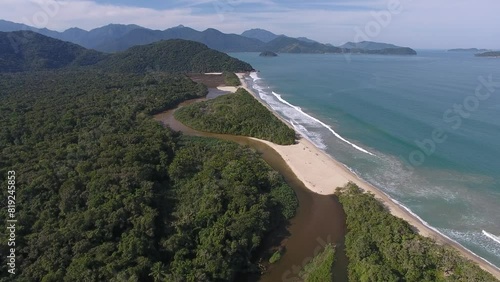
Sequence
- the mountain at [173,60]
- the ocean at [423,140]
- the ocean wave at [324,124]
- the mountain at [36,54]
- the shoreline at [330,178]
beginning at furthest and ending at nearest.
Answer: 1. the mountain at [173,60]
2. the mountain at [36,54]
3. the ocean wave at [324,124]
4. the ocean at [423,140]
5. the shoreline at [330,178]

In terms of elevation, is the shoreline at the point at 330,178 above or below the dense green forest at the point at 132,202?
below

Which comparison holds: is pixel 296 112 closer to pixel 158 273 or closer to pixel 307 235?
pixel 307 235

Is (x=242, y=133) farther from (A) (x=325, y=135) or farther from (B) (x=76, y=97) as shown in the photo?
(B) (x=76, y=97)

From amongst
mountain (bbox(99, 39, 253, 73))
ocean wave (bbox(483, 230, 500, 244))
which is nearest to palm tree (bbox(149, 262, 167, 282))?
ocean wave (bbox(483, 230, 500, 244))

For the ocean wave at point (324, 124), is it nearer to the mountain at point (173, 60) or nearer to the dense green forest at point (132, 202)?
the dense green forest at point (132, 202)

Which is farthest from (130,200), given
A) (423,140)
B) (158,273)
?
(423,140)

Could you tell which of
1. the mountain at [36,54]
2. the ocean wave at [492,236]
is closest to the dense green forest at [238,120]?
the ocean wave at [492,236]

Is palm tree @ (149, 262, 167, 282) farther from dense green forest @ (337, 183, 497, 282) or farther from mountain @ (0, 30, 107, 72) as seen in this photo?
mountain @ (0, 30, 107, 72)
